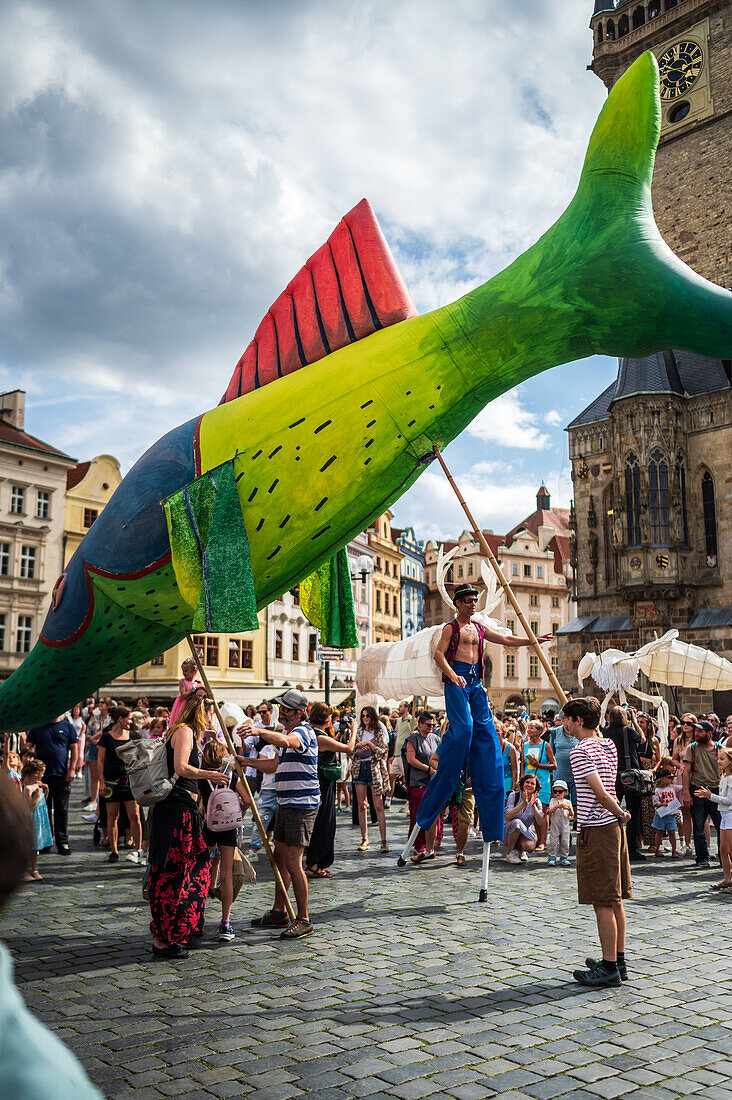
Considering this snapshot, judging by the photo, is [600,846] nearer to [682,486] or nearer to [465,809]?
[465,809]

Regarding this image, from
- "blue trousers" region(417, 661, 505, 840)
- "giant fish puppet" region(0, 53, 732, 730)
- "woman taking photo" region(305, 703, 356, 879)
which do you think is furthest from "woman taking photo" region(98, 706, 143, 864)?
"giant fish puppet" region(0, 53, 732, 730)

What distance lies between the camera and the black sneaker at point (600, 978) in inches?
201

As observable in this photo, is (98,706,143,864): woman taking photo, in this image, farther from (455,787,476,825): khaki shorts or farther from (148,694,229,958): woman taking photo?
(148,694,229,958): woman taking photo

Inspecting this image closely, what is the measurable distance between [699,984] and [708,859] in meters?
5.99

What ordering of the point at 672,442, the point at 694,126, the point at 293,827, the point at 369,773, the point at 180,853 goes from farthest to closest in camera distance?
the point at 694,126
the point at 672,442
the point at 369,773
the point at 293,827
the point at 180,853

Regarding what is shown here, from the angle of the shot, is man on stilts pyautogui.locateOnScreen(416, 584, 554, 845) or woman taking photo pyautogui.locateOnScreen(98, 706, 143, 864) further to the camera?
woman taking photo pyautogui.locateOnScreen(98, 706, 143, 864)

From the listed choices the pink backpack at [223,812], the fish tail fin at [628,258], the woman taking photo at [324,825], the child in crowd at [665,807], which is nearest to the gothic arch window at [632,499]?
the child in crowd at [665,807]

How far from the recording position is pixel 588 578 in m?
35.1

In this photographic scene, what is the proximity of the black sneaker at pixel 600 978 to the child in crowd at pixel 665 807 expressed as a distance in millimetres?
6576

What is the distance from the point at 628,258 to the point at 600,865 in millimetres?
3344

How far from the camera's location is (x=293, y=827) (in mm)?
6355

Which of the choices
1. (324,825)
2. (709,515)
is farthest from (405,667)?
(709,515)

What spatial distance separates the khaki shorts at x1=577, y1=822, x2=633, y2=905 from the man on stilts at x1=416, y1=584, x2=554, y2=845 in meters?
1.70

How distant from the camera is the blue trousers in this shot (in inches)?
272
